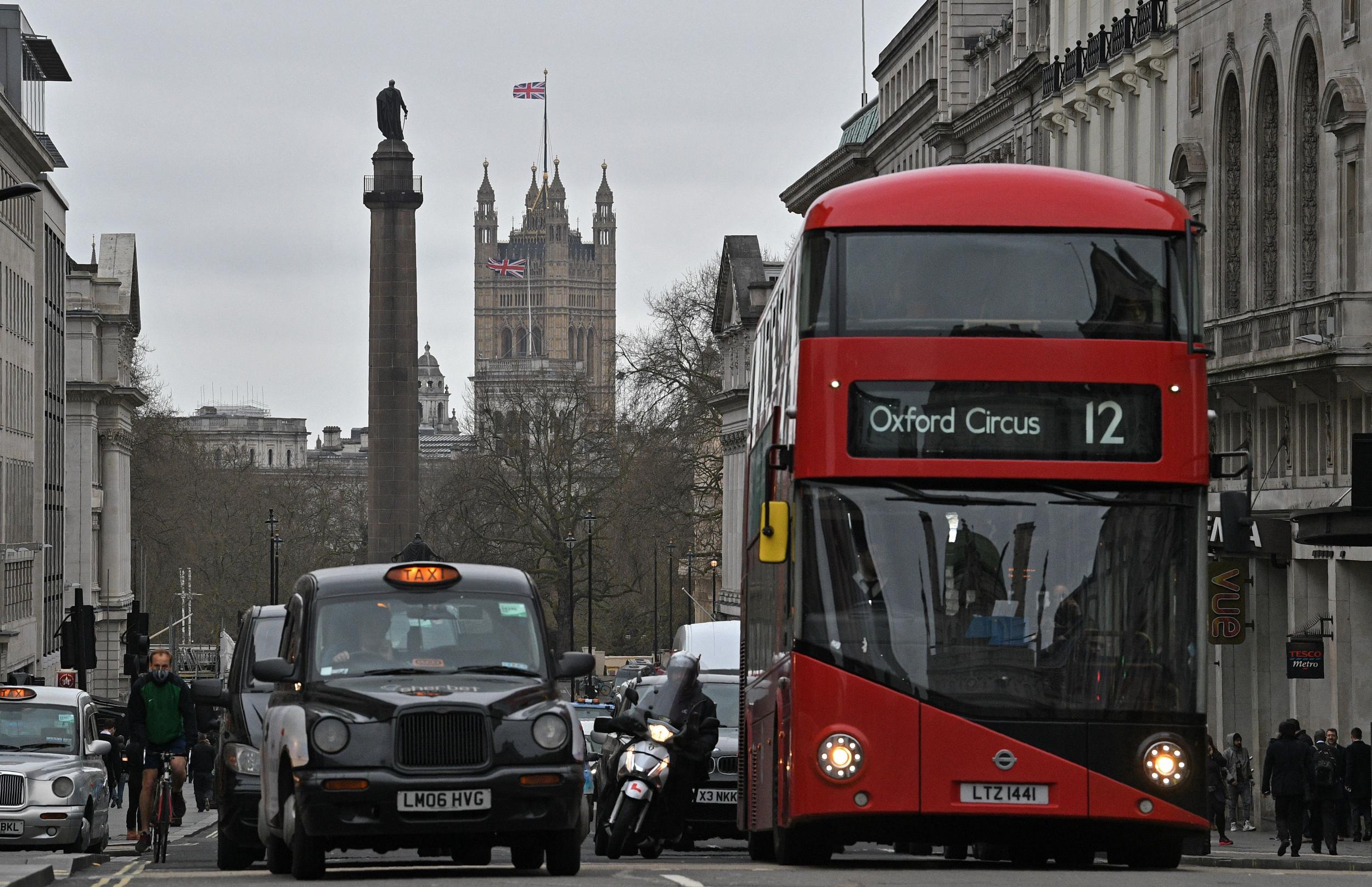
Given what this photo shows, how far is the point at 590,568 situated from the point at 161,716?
74.8 meters

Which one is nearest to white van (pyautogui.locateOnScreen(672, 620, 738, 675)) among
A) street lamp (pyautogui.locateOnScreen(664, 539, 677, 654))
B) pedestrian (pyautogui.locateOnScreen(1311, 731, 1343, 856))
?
pedestrian (pyautogui.locateOnScreen(1311, 731, 1343, 856))

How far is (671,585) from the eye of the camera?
10712 cm

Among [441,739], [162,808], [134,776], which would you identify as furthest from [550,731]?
[134,776]

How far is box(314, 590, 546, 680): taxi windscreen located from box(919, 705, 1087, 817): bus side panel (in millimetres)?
2486

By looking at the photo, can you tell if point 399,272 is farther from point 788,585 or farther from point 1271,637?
point 788,585

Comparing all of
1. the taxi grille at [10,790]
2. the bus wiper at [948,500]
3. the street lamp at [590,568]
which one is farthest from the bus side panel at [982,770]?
the street lamp at [590,568]

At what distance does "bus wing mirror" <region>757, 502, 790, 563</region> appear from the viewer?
15.3 m

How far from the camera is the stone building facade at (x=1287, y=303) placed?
37.3 metres

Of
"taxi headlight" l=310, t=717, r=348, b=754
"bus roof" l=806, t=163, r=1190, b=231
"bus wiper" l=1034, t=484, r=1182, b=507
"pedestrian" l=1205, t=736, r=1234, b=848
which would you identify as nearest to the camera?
"taxi headlight" l=310, t=717, r=348, b=754

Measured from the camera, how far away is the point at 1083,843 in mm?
15781

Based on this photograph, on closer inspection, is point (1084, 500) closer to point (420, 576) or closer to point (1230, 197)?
point (420, 576)

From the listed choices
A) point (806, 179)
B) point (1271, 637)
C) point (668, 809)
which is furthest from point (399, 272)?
point (668, 809)

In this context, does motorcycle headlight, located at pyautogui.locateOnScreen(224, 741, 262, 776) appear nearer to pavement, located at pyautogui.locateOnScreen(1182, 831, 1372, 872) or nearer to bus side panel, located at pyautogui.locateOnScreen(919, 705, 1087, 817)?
bus side panel, located at pyautogui.locateOnScreen(919, 705, 1087, 817)

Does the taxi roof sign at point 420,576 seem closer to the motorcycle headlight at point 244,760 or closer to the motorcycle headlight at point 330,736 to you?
the motorcycle headlight at point 330,736
